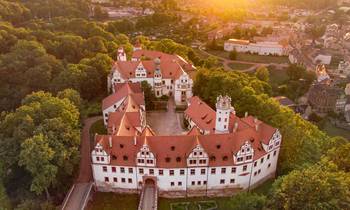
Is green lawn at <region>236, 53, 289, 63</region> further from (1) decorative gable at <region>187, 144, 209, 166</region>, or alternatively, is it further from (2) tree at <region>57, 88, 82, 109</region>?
(1) decorative gable at <region>187, 144, 209, 166</region>

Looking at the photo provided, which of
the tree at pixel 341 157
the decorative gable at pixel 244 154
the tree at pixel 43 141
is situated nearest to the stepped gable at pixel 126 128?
the tree at pixel 43 141

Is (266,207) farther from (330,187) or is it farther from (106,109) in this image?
(106,109)

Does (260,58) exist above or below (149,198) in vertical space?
above

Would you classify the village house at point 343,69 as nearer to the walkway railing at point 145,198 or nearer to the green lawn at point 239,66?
the green lawn at point 239,66

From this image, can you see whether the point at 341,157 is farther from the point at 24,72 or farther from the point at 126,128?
the point at 24,72

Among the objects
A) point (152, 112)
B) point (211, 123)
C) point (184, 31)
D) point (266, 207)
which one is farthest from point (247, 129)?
point (184, 31)

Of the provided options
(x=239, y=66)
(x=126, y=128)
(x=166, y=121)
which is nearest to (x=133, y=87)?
(x=166, y=121)
